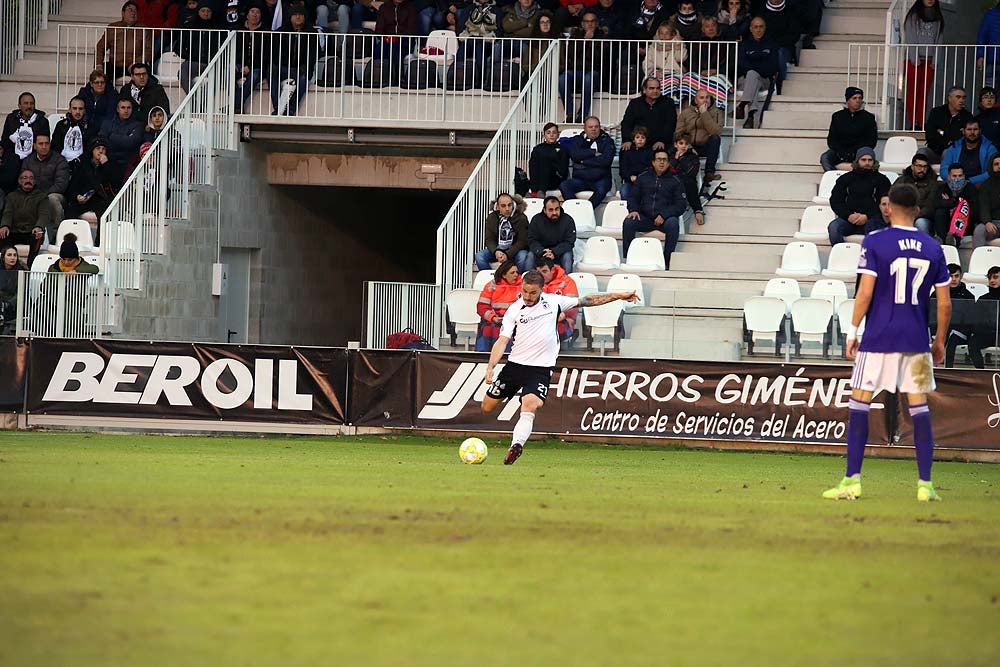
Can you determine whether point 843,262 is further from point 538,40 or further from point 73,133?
point 73,133

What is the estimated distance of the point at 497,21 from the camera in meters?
25.3

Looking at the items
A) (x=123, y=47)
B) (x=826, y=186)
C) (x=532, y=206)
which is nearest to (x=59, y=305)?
(x=532, y=206)

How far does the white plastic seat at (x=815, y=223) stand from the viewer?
21953mm

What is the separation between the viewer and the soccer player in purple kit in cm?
1046

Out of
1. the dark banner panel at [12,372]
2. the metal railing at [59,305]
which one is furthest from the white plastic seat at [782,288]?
the dark banner panel at [12,372]

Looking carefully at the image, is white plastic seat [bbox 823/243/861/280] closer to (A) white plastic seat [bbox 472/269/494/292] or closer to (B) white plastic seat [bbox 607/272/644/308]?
(B) white plastic seat [bbox 607/272/644/308]

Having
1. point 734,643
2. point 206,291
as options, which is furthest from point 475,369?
point 734,643

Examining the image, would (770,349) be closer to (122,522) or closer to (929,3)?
(929,3)

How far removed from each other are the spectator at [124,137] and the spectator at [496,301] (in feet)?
24.2

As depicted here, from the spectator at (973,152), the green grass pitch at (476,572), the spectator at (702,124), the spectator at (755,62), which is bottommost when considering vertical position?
the green grass pitch at (476,572)

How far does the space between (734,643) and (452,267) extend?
51.1ft

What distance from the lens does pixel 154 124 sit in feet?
77.5

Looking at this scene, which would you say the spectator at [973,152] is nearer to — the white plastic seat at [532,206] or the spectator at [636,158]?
the spectator at [636,158]

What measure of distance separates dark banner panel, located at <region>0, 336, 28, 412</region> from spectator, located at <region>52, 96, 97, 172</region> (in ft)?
17.9
